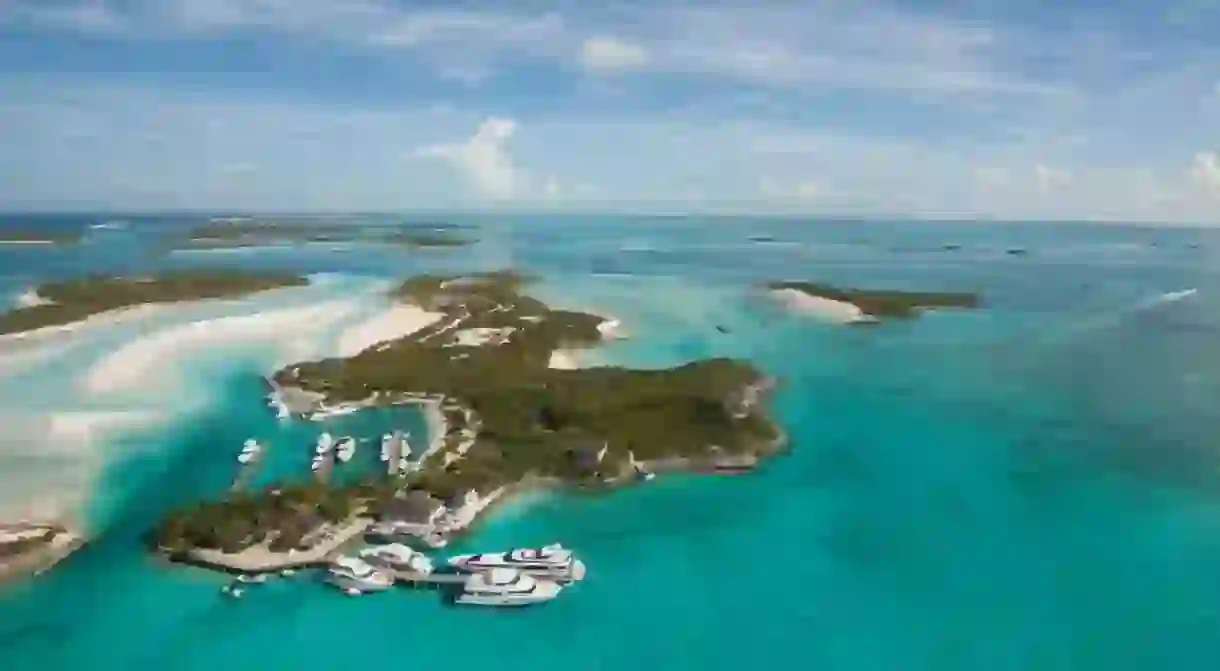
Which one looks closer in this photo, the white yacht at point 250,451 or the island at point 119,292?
the white yacht at point 250,451

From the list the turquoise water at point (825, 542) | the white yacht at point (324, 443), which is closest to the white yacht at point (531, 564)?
the turquoise water at point (825, 542)

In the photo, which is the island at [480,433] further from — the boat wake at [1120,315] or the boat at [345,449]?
the boat wake at [1120,315]

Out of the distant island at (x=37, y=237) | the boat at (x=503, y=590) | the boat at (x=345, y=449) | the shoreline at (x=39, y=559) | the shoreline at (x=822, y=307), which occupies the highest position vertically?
the distant island at (x=37, y=237)

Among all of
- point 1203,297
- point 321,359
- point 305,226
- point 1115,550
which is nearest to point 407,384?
point 321,359

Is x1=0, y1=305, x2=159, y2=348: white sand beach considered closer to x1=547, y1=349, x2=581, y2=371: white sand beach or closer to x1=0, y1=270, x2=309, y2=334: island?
x1=0, y1=270, x2=309, y2=334: island

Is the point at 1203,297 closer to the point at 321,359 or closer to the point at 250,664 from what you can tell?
the point at 321,359
